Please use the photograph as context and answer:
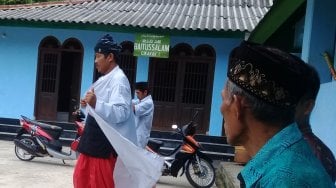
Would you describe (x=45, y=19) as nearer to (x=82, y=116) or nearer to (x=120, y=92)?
(x=82, y=116)

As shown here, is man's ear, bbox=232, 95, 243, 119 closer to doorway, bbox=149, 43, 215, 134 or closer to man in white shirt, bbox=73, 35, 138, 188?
man in white shirt, bbox=73, 35, 138, 188

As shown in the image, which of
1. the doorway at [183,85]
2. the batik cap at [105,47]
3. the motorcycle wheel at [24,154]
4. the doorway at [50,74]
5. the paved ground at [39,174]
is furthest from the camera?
the doorway at [50,74]

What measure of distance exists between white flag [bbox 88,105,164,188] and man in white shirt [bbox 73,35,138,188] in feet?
0.20

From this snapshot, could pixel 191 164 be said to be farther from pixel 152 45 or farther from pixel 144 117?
pixel 152 45

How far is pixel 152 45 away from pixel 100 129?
27.4 ft

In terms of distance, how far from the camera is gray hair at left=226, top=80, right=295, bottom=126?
145cm

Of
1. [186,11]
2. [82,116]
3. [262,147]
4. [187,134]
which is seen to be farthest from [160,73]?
[262,147]

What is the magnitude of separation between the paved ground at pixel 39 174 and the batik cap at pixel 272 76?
20.2 ft

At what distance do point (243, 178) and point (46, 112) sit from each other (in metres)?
12.6

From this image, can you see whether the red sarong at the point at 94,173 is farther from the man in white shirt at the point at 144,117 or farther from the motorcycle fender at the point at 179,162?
the motorcycle fender at the point at 179,162

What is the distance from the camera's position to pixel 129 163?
4.09 m

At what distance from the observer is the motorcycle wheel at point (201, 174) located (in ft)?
25.9

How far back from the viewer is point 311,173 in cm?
134

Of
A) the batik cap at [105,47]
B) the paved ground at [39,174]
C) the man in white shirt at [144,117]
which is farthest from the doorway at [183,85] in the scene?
the batik cap at [105,47]
